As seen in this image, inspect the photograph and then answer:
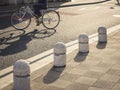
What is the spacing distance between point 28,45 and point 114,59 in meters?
3.31

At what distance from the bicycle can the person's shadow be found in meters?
1.57

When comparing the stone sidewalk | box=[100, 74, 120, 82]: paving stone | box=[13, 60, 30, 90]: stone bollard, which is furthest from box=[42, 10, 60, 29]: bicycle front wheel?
box=[13, 60, 30, 90]: stone bollard

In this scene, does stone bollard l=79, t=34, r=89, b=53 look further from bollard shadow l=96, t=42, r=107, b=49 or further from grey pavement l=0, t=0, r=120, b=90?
bollard shadow l=96, t=42, r=107, b=49

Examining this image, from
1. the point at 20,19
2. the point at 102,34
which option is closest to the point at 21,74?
the point at 102,34

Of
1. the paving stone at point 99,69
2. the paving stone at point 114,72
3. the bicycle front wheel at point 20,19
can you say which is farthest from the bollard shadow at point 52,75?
the bicycle front wheel at point 20,19

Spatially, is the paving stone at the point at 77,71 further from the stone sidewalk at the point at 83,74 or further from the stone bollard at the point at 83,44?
the stone bollard at the point at 83,44

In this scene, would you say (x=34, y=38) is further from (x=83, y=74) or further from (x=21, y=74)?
(x=21, y=74)

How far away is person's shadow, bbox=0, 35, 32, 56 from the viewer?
400 inches

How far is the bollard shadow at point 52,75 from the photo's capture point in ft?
23.6

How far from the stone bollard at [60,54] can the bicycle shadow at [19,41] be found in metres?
2.31

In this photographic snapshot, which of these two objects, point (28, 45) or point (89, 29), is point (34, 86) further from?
point (89, 29)

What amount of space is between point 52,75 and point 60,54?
674 millimetres

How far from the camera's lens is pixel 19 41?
11891 millimetres

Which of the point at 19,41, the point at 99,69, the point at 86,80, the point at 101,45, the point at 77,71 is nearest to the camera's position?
the point at 86,80
